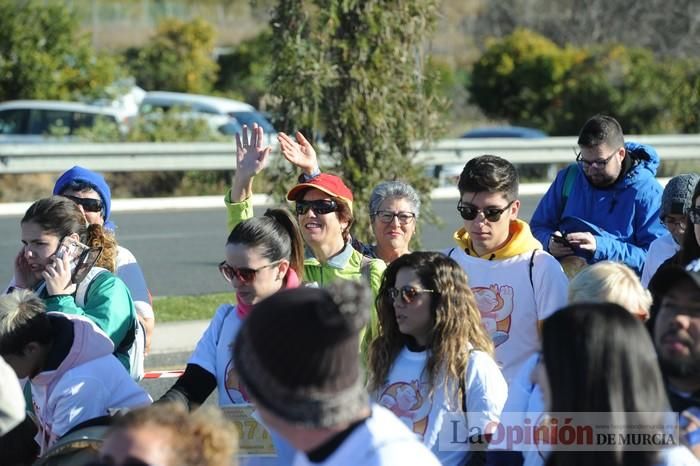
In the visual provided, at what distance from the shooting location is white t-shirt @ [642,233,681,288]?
217 inches

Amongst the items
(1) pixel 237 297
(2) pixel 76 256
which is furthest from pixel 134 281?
(1) pixel 237 297

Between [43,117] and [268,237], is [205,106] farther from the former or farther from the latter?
[268,237]

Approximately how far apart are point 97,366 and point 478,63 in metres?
28.2

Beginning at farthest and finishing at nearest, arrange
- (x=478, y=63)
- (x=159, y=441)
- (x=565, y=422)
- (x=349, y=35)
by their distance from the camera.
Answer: (x=478, y=63) < (x=349, y=35) < (x=565, y=422) < (x=159, y=441)

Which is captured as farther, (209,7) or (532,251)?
(209,7)

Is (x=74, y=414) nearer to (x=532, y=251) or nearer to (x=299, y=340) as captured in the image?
(x=299, y=340)

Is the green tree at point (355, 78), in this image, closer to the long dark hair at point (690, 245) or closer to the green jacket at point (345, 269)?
the green jacket at point (345, 269)

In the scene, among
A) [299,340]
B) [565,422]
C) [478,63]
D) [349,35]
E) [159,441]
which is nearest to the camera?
[299,340]

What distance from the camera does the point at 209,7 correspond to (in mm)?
51281

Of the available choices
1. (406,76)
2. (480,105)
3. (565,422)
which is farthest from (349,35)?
(480,105)

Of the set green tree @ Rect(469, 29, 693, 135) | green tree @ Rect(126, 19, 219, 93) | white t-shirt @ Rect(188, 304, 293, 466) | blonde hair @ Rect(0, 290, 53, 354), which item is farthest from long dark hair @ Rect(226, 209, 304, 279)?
green tree @ Rect(126, 19, 219, 93)

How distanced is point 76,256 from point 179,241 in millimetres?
9803

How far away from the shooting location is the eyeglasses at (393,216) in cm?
573

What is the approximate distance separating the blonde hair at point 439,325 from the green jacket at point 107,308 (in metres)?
1.24
